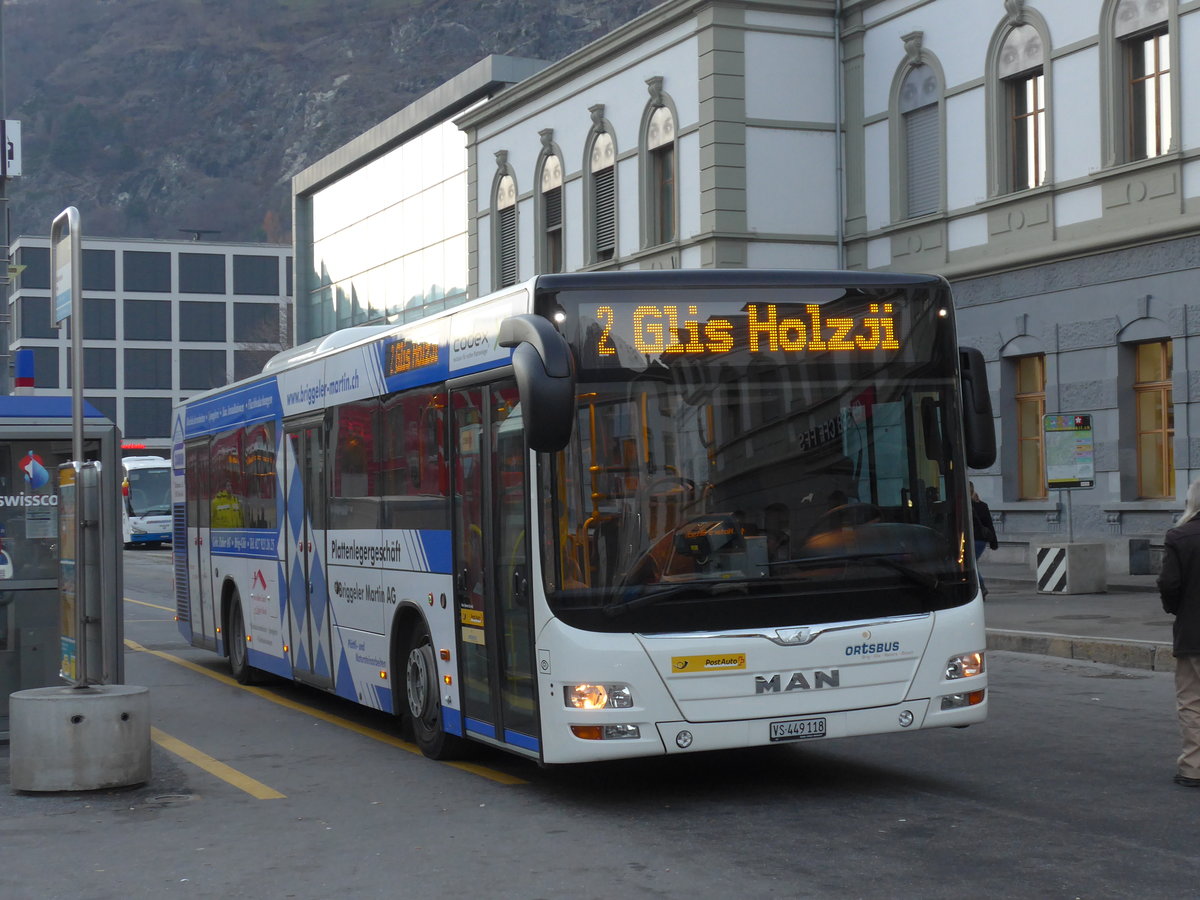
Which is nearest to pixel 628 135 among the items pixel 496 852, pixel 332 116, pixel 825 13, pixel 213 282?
pixel 825 13

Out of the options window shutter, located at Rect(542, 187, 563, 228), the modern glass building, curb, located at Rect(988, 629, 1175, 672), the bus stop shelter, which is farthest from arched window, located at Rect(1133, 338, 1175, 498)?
the modern glass building

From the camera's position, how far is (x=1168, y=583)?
8555 mm

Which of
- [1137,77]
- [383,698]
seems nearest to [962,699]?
[383,698]

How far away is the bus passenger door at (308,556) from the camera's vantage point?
11789 mm

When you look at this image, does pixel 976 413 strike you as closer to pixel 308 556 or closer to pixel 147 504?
Answer: pixel 308 556

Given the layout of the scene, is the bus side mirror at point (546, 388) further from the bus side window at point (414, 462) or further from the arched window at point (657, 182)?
the arched window at point (657, 182)

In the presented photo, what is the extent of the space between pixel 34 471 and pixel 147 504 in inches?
1745

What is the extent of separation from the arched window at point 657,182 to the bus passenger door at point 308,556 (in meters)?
19.3

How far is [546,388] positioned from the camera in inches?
297

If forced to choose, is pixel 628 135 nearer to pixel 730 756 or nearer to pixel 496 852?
pixel 730 756

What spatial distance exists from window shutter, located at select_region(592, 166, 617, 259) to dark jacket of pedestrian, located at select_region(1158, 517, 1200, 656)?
81.2 feet

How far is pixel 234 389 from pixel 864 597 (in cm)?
785

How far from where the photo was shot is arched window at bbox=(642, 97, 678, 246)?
31.1 meters

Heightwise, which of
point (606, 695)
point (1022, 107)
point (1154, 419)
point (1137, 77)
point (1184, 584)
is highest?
point (1022, 107)
